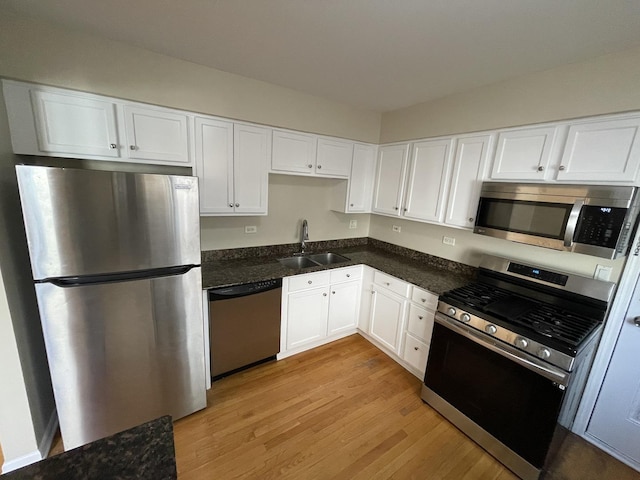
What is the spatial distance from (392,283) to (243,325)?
Result: 1.40 meters

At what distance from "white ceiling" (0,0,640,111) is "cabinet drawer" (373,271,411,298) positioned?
169cm

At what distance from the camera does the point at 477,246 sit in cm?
244

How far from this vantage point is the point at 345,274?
2740mm

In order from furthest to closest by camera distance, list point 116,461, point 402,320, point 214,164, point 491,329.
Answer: point 402,320 < point 214,164 < point 491,329 < point 116,461

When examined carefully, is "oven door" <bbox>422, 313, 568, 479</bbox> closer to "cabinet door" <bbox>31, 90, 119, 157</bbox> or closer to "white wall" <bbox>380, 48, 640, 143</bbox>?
"white wall" <bbox>380, 48, 640, 143</bbox>

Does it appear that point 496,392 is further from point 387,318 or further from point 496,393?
point 387,318

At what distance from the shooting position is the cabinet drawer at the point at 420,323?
7.26 feet

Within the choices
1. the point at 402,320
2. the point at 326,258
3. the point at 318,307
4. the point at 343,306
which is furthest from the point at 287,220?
the point at 402,320

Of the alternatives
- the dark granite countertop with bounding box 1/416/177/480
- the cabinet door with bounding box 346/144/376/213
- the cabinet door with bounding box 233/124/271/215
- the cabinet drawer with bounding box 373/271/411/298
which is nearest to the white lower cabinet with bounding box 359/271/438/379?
the cabinet drawer with bounding box 373/271/411/298

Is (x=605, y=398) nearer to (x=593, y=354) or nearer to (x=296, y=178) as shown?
(x=593, y=354)

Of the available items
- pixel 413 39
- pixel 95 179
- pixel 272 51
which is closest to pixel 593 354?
pixel 413 39

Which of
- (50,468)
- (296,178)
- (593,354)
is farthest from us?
(296,178)

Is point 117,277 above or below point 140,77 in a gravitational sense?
below

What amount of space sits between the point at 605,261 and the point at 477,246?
821 mm
